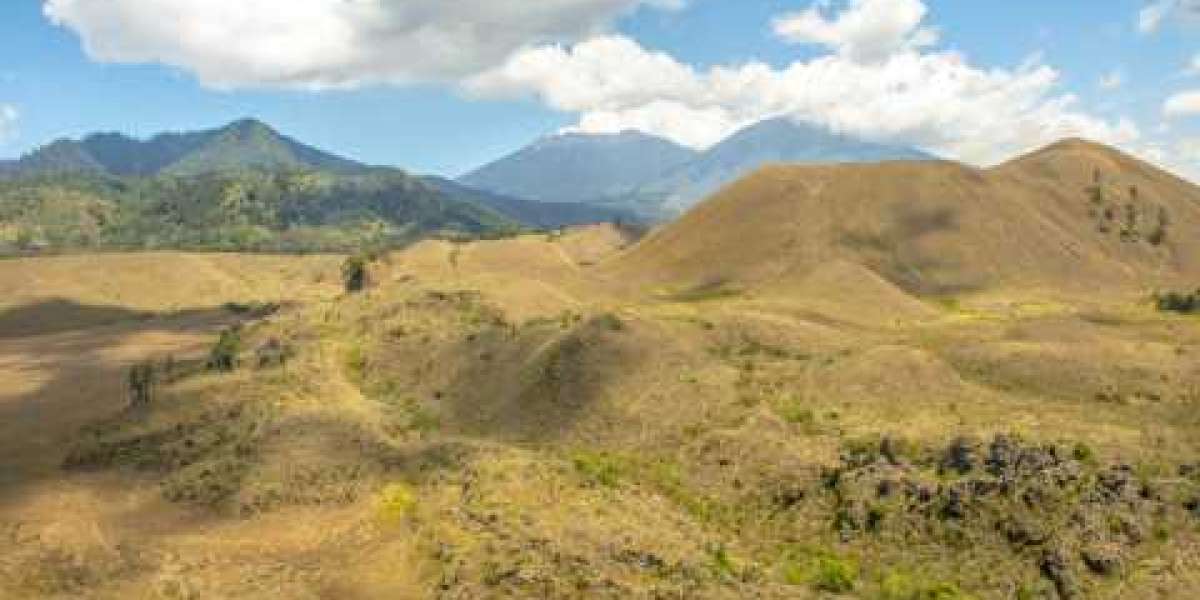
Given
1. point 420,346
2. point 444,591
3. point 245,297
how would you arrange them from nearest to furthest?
point 444,591
point 420,346
point 245,297

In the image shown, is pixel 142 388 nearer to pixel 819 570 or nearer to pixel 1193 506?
pixel 819 570

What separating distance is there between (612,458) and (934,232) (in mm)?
113683

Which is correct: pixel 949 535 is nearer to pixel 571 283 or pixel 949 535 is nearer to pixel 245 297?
pixel 571 283

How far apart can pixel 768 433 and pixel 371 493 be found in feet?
80.1

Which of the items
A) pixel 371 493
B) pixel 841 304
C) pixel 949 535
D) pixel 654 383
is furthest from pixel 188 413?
pixel 841 304

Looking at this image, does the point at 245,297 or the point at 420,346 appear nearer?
the point at 420,346

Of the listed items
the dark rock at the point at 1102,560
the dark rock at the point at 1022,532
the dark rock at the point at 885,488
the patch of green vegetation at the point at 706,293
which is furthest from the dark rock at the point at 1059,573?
the patch of green vegetation at the point at 706,293

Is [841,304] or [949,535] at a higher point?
[841,304]

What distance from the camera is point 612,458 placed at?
2611 inches

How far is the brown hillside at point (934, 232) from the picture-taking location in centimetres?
15425

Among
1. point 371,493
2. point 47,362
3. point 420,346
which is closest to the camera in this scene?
Answer: point 371,493

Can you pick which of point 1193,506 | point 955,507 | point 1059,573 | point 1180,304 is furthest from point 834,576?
point 1180,304

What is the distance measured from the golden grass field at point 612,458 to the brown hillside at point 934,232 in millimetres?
33504

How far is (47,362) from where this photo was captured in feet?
399
